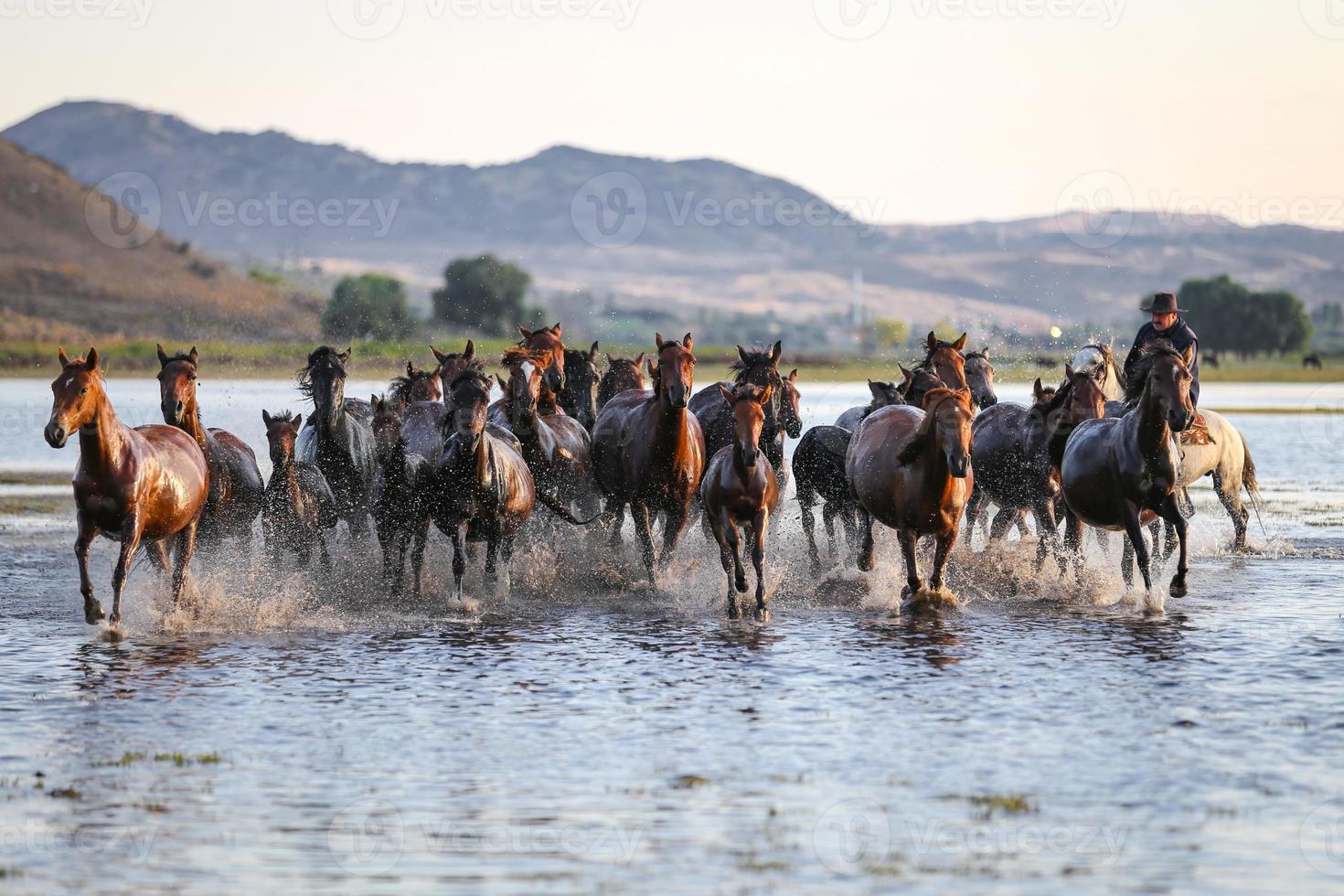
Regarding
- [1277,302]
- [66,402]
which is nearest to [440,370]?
[66,402]

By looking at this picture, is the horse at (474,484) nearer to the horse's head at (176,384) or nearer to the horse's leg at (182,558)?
the horse's leg at (182,558)

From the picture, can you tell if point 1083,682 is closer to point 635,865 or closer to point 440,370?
point 635,865

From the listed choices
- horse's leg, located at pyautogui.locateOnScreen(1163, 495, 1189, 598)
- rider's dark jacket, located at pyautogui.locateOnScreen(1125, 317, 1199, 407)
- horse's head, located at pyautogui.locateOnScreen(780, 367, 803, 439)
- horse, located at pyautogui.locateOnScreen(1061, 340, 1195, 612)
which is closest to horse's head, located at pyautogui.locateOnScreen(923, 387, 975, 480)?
horse, located at pyautogui.locateOnScreen(1061, 340, 1195, 612)

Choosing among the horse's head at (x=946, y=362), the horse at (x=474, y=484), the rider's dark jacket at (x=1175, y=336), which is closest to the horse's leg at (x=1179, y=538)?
the rider's dark jacket at (x=1175, y=336)

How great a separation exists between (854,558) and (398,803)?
987 cm

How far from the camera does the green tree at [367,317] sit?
95.9 m

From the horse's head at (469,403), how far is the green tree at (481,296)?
110 metres

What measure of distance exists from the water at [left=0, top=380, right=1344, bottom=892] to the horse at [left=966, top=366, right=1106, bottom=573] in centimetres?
78

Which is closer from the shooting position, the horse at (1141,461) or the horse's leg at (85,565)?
the horse's leg at (85,565)

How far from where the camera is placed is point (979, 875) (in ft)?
23.2

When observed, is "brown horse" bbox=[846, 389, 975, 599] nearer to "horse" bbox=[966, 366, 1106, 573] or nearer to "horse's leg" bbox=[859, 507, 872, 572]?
"horse's leg" bbox=[859, 507, 872, 572]

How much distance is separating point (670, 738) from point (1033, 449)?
7.70 metres

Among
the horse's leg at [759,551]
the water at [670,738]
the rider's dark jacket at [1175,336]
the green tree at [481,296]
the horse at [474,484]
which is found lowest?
the water at [670,738]

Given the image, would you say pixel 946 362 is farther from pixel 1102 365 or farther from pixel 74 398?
pixel 74 398
